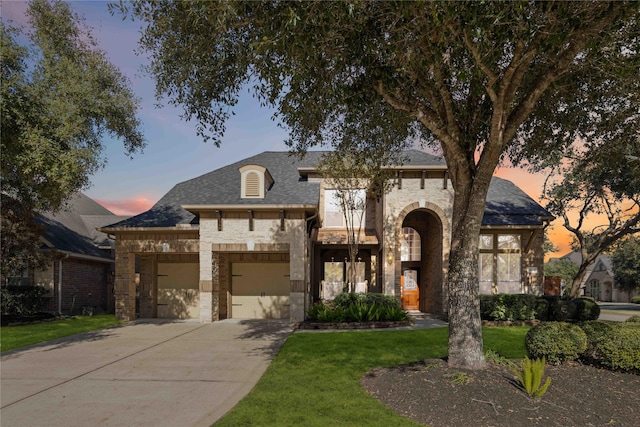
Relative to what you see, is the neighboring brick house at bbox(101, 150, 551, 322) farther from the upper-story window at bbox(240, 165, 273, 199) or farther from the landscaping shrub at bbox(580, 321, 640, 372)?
the landscaping shrub at bbox(580, 321, 640, 372)

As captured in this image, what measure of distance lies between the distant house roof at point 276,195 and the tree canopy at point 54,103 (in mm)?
5508

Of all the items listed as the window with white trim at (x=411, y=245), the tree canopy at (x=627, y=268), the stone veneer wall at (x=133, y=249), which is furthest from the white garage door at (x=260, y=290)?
the tree canopy at (x=627, y=268)

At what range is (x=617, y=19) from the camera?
6.13m

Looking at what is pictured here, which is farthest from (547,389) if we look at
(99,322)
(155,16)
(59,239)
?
(59,239)

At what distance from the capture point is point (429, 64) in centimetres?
702

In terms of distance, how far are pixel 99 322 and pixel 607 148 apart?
19666 millimetres

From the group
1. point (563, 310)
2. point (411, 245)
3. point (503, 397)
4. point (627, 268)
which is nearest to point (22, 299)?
point (411, 245)

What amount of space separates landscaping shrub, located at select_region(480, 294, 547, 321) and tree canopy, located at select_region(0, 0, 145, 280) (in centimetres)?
1464

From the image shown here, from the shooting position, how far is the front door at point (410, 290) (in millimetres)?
21203

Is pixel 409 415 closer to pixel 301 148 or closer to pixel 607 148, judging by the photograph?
pixel 301 148

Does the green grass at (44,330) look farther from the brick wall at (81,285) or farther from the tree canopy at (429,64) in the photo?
the tree canopy at (429,64)

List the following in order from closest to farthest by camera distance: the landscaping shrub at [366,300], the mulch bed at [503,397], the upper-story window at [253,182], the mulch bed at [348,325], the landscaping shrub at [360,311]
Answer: the mulch bed at [503,397]
the mulch bed at [348,325]
the landscaping shrub at [360,311]
the landscaping shrub at [366,300]
the upper-story window at [253,182]

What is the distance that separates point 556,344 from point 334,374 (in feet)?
14.5

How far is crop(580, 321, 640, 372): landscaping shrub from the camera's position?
24.8 feet
